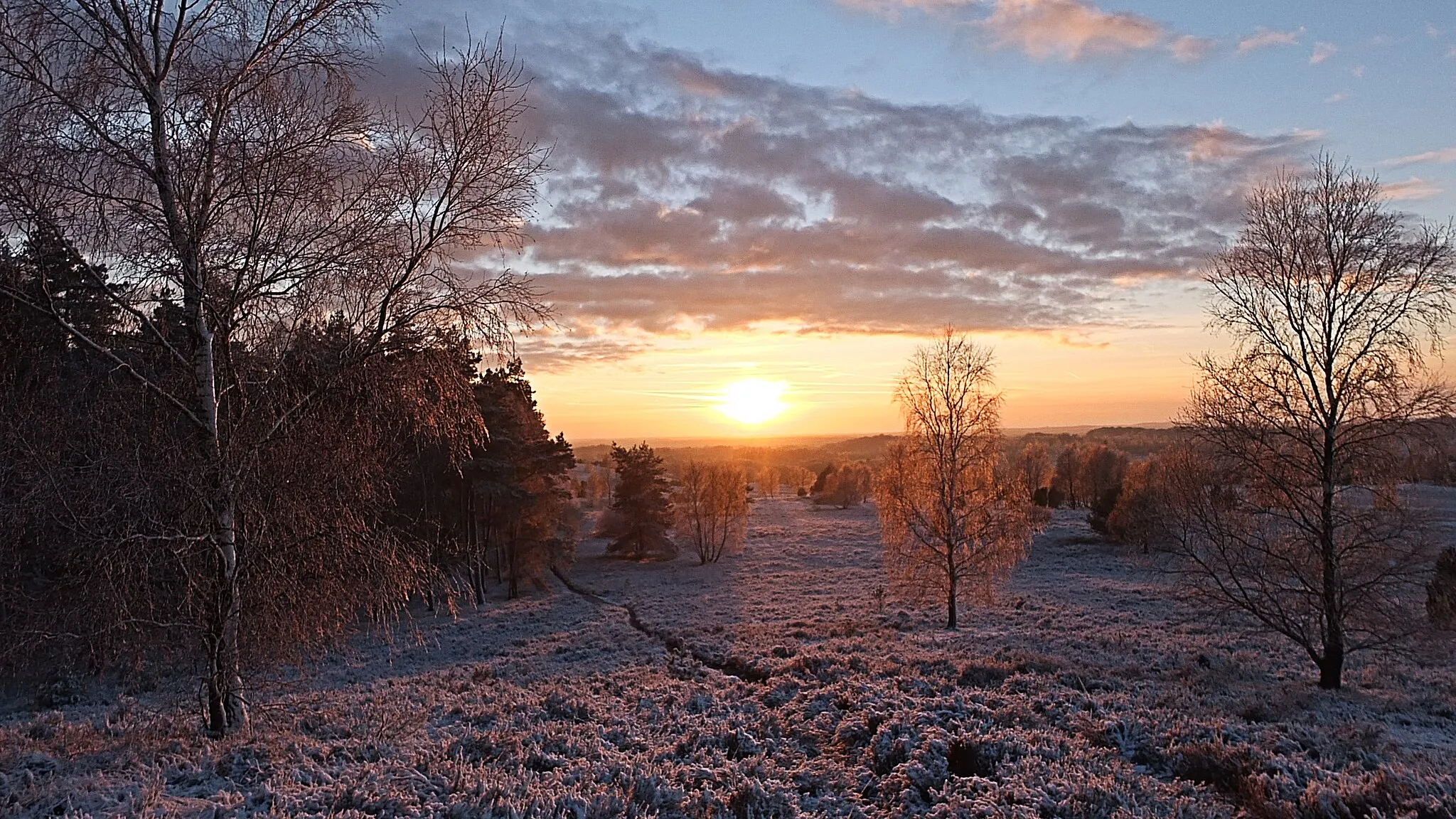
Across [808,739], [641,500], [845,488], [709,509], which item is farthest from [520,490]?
[845,488]

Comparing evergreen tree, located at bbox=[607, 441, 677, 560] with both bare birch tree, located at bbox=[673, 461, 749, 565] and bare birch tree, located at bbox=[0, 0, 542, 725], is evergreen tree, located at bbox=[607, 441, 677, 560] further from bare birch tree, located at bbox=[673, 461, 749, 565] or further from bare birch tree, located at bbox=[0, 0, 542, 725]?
bare birch tree, located at bbox=[0, 0, 542, 725]

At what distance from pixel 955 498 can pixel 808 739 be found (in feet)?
47.4

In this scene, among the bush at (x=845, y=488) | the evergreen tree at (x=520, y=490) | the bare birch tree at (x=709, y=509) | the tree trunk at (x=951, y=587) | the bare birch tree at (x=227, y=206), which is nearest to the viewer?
the bare birch tree at (x=227, y=206)

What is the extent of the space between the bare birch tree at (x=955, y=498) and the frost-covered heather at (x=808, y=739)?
12.1ft

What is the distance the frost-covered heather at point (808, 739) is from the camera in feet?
21.8

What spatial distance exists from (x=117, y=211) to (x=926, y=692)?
12.5m

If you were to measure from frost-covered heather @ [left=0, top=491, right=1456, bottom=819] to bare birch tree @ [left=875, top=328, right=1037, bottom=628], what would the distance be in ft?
12.1

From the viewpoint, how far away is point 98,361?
21.6ft

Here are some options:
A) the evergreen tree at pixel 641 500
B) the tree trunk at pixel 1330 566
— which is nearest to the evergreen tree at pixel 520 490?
the evergreen tree at pixel 641 500

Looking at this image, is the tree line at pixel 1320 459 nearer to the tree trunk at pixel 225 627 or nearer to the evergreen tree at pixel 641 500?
the tree trunk at pixel 225 627

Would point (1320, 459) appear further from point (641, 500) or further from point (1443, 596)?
point (641, 500)

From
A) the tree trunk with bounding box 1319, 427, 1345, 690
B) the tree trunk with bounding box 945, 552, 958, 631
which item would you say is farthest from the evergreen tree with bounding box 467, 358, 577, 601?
the tree trunk with bounding box 1319, 427, 1345, 690

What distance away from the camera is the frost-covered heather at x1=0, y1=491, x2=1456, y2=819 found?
6656mm

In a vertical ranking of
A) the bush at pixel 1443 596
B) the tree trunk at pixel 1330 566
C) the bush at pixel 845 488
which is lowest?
the bush at pixel 845 488
